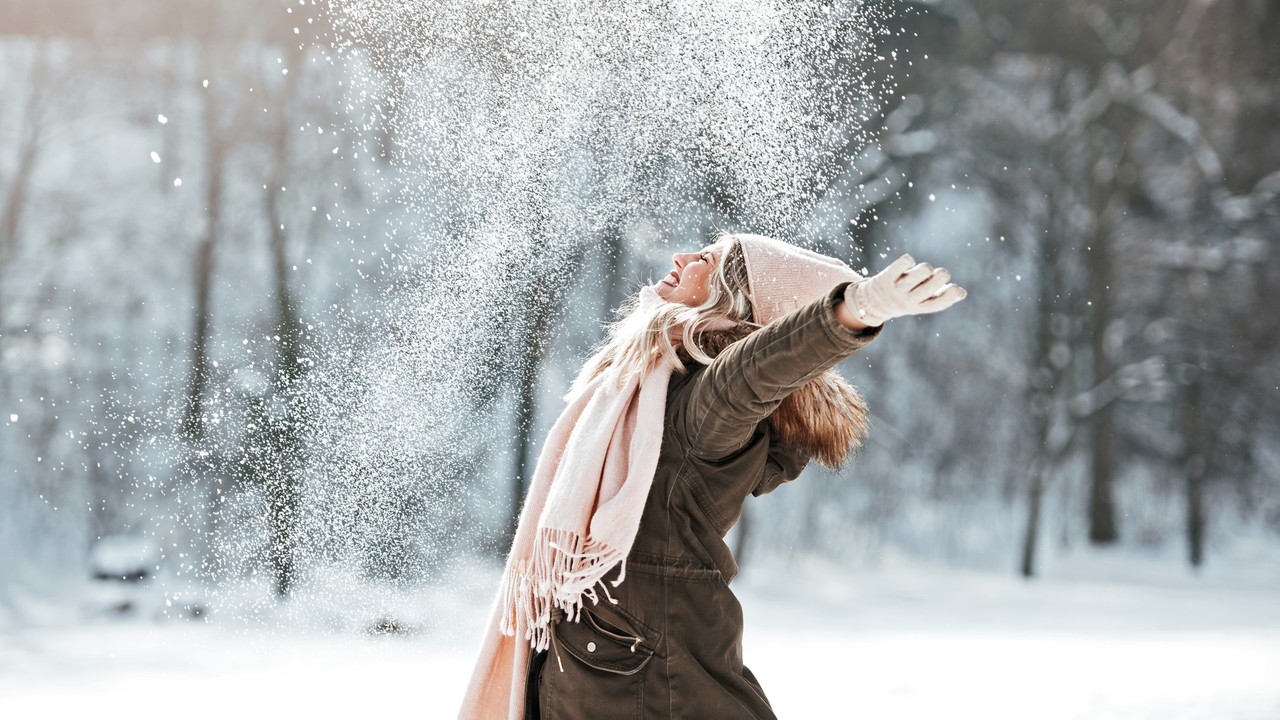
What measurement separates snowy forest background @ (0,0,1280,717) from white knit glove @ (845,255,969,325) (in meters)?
3.80

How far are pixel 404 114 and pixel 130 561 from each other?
3150 millimetres

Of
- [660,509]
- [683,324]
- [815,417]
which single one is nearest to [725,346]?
[683,324]

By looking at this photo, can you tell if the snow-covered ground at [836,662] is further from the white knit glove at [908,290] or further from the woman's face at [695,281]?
the white knit glove at [908,290]

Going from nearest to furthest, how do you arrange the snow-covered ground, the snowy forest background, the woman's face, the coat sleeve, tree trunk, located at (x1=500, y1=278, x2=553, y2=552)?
the coat sleeve, the woman's face, the snow-covered ground, the snowy forest background, tree trunk, located at (x1=500, y1=278, x2=553, y2=552)

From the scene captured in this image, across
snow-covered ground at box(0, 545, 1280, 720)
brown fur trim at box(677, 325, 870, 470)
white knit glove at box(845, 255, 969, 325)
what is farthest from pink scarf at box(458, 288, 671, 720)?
snow-covered ground at box(0, 545, 1280, 720)

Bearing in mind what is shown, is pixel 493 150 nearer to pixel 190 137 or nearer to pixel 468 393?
pixel 468 393

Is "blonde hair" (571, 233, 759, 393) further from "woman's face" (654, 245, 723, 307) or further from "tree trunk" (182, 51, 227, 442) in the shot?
"tree trunk" (182, 51, 227, 442)

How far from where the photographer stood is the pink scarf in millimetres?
1618

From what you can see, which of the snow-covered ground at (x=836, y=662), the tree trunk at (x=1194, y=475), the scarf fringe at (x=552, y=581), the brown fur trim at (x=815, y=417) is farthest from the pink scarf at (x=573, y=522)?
the tree trunk at (x=1194, y=475)

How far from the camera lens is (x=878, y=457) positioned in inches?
334

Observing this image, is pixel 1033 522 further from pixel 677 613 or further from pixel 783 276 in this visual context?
pixel 677 613

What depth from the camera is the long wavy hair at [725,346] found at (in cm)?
175

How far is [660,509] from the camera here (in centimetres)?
169

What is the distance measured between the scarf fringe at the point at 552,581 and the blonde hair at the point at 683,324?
0.98 ft
